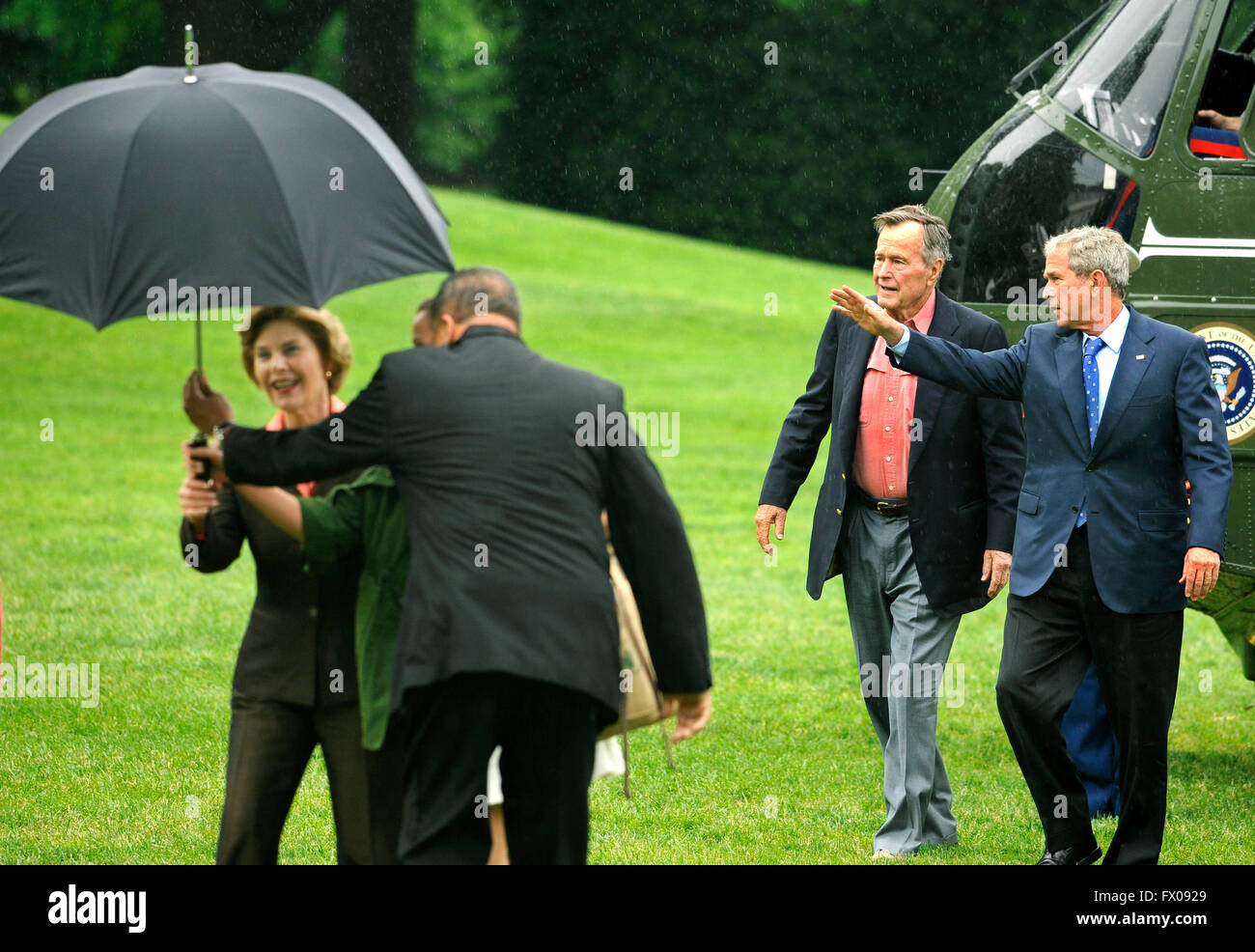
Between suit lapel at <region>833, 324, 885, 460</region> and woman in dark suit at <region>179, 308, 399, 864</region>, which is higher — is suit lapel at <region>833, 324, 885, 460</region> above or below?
above

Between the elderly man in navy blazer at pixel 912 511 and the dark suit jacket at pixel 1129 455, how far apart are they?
52 centimetres

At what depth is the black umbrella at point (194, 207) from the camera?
428 centimetres

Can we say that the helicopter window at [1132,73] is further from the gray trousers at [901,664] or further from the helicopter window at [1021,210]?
the gray trousers at [901,664]

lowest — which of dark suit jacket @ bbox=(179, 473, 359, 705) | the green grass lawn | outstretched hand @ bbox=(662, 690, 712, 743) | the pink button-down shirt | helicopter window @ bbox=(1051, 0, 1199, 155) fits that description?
the green grass lawn

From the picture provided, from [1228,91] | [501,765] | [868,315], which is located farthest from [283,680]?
[1228,91]

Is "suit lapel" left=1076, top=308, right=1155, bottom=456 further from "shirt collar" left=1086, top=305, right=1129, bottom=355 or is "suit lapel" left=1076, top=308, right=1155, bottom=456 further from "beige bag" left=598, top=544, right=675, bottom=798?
"beige bag" left=598, top=544, right=675, bottom=798

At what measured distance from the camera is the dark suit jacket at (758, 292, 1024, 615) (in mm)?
6406

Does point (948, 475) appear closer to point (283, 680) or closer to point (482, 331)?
point (482, 331)

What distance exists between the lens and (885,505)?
21.4ft

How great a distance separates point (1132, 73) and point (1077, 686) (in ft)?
9.84

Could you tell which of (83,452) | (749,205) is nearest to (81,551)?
(83,452)

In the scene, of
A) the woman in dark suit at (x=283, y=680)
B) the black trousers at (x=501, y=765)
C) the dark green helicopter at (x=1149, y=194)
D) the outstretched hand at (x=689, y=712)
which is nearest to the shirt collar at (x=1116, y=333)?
the dark green helicopter at (x=1149, y=194)

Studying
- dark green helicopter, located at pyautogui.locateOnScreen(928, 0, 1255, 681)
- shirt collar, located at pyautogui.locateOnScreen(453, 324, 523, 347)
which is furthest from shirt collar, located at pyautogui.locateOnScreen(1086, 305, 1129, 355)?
shirt collar, located at pyautogui.locateOnScreen(453, 324, 523, 347)

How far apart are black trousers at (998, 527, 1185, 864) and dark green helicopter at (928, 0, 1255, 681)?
139 centimetres
